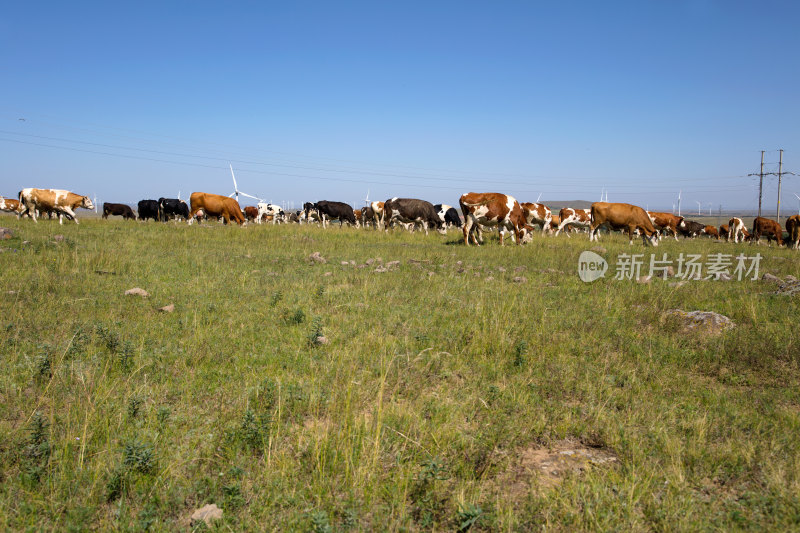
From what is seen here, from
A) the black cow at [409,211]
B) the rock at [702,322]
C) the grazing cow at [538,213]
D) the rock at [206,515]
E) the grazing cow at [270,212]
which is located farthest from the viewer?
the grazing cow at [270,212]

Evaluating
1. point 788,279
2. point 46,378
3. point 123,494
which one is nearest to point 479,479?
point 123,494

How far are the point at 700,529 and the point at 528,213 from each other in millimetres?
27449

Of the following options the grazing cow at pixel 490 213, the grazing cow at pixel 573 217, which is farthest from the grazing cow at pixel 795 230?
the grazing cow at pixel 490 213

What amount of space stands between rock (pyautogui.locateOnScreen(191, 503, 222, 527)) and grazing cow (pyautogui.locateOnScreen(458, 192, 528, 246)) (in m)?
15.9

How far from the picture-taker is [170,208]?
3534 centimetres

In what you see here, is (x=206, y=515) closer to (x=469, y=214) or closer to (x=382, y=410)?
(x=382, y=410)

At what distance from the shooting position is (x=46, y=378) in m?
4.46

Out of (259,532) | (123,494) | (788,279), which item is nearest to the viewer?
(259,532)

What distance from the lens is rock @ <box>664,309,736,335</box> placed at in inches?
265

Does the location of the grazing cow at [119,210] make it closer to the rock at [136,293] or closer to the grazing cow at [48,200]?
the grazing cow at [48,200]

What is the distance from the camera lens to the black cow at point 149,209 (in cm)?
3516

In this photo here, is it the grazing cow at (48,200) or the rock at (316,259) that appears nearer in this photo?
the rock at (316,259)

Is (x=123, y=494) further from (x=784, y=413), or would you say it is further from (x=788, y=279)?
(x=788, y=279)

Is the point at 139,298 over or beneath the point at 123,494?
over
